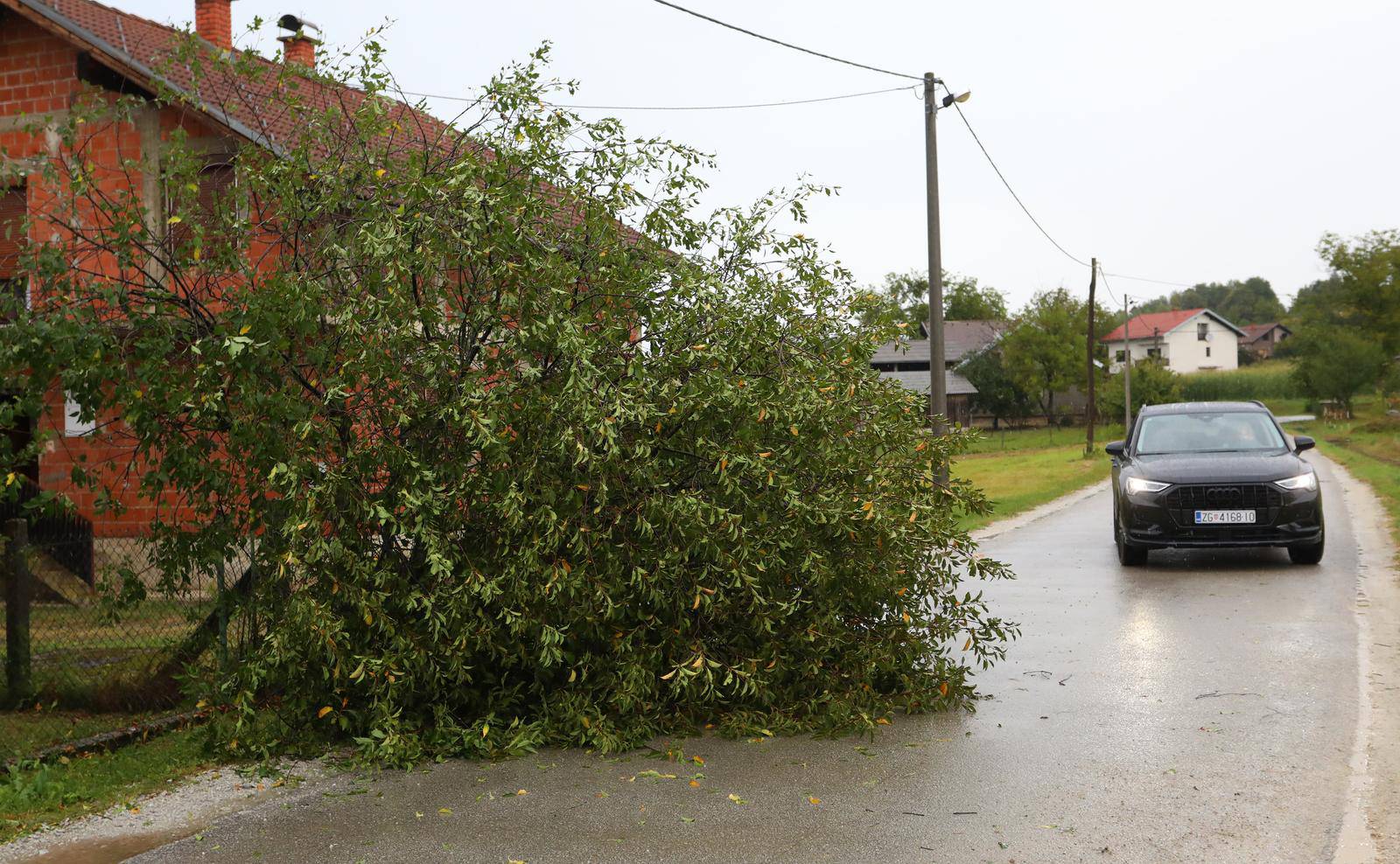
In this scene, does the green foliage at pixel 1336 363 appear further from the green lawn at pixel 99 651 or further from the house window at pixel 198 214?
the green lawn at pixel 99 651

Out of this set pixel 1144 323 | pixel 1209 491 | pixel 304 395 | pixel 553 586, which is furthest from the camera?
pixel 1144 323

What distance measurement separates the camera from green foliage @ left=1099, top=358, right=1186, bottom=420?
64.4 meters

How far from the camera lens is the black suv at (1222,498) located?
1260 centimetres

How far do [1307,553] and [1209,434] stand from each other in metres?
1.70

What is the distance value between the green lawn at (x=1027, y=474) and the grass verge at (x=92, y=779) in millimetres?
11235

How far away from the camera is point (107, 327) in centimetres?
672

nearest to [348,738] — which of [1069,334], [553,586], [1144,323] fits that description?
[553,586]

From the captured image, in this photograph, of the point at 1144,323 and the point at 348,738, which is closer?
the point at 348,738

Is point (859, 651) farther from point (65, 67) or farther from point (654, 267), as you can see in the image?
point (65, 67)

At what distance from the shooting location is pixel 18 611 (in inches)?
277

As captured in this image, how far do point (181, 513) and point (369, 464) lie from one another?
1501 millimetres

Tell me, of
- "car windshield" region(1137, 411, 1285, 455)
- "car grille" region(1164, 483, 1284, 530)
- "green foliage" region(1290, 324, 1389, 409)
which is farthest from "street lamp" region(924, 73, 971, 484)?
"green foliage" region(1290, 324, 1389, 409)

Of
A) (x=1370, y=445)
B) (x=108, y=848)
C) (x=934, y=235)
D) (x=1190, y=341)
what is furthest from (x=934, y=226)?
(x=1190, y=341)

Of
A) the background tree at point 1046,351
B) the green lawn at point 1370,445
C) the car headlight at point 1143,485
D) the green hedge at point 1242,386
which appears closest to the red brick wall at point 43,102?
the car headlight at point 1143,485
